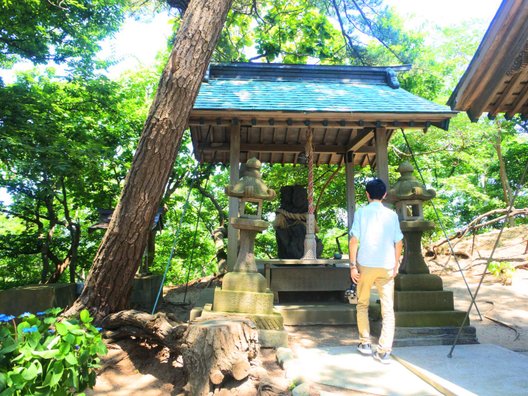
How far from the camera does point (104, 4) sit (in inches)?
318

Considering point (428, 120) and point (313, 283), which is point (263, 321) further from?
point (428, 120)

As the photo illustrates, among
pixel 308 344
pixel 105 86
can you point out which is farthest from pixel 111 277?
pixel 105 86

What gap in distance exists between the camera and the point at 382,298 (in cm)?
323

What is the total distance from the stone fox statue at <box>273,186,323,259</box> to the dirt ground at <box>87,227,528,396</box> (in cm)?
165

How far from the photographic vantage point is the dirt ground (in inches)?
118

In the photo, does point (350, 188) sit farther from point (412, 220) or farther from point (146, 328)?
point (146, 328)

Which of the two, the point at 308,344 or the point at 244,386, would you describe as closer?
the point at 244,386

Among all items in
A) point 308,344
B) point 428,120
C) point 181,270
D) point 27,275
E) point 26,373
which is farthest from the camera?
point 181,270

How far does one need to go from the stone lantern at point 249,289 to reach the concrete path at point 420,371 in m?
0.39

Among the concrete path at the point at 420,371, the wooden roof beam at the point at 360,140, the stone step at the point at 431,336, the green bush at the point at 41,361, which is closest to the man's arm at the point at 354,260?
the concrete path at the point at 420,371

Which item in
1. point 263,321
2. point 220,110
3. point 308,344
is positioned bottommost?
point 308,344

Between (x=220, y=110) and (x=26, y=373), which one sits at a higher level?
(x=220, y=110)

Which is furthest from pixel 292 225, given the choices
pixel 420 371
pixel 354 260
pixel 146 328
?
pixel 420 371

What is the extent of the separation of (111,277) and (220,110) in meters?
2.60
